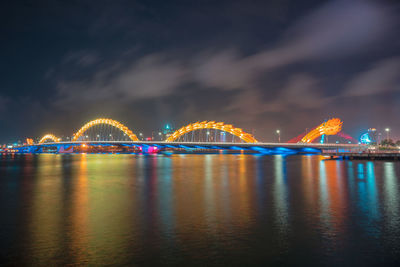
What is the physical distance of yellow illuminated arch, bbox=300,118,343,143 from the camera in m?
91.1

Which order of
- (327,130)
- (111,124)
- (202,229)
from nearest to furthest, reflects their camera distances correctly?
(202,229) → (327,130) → (111,124)

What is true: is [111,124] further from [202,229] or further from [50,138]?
[202,229]

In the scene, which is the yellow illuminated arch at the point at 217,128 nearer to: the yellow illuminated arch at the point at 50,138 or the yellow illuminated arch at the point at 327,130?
the yellow illuminated arch at the point at 327,130

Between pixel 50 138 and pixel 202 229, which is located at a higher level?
pixel 50 138

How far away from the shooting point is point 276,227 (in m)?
11.6

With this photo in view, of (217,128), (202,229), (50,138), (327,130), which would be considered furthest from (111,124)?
(202,229)

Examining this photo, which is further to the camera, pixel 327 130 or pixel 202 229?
pixel 327 130

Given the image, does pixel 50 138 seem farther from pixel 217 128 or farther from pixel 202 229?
pixel 202 229

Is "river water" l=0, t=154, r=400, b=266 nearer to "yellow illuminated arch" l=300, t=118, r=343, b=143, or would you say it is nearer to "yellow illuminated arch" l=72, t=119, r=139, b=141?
"yellow illuminated arch" l=300, t=118, r=343, b=143

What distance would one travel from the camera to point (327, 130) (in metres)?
90.9

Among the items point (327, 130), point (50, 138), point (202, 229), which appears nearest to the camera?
point (202, 229)

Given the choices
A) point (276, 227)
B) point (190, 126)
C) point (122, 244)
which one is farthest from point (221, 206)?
point (190, 126)

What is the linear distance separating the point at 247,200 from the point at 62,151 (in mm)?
131056

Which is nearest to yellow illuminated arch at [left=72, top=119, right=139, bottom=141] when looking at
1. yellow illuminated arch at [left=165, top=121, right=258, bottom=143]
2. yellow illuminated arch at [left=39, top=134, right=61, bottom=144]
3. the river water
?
yellow illuminated arch at [left=165, top=121, right=258, bottom=143]
